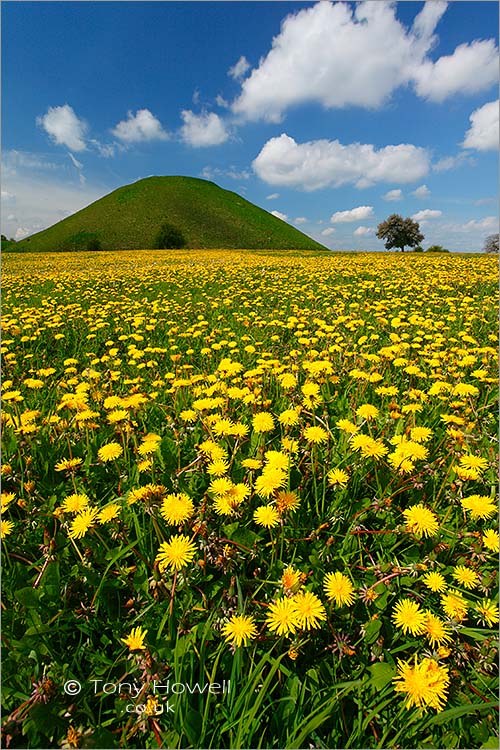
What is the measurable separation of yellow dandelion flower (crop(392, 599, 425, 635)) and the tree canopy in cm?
6261


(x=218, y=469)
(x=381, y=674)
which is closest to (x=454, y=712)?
(x=381, y=674)

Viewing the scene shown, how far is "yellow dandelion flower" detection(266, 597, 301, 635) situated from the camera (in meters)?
1.09

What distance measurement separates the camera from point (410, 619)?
1167 millimetres

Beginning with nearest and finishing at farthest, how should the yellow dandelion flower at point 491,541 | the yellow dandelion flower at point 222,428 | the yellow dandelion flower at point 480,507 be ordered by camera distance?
the yellow dandelion flower at point 491,541
the yellow dandelion flower at point 480,507
the yellow dandelion flower at point 222,428

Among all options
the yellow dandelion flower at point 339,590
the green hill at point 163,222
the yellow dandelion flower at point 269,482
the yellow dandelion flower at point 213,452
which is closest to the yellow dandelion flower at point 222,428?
the yellow dandelion flower at point 213,452

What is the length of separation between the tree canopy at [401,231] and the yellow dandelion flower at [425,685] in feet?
206

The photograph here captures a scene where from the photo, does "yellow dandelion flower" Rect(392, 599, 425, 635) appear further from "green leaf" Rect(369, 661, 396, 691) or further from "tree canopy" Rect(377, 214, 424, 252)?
"tree canopy" Rect(377, 214, 424, 252)

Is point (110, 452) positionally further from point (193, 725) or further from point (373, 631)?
point (373, 631)

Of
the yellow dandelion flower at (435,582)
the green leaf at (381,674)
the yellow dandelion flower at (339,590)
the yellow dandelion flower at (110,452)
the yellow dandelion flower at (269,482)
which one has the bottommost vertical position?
the green leaf at (381,674)

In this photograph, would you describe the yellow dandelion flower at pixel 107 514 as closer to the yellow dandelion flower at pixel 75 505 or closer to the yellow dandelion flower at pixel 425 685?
the yellow dandelion flower at pixel 75 505

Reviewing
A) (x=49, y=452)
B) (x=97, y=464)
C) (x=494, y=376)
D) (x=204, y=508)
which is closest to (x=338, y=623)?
(x=204, y=508)

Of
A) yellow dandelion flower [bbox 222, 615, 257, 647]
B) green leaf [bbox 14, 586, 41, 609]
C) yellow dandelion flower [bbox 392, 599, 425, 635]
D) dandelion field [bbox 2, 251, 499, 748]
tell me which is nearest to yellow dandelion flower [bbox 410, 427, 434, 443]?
dandelion field [bbox 2, 251, 499, 748]

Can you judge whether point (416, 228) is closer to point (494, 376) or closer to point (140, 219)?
point (140, 219)

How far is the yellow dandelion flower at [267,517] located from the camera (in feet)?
4.57
